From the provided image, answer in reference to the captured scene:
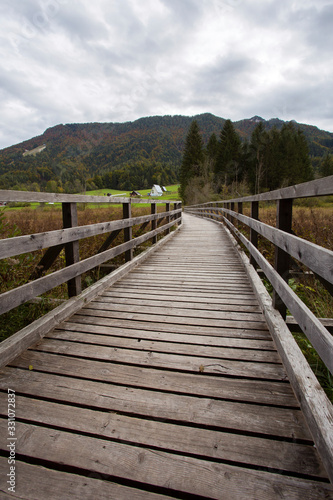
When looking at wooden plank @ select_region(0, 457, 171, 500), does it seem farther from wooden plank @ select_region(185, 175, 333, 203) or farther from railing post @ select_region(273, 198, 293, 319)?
railing post @ select_region(273, 198, 293, 319)

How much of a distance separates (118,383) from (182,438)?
557mm

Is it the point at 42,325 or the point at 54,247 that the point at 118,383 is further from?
the point at 54,247

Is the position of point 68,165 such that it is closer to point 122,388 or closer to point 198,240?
point 198,240

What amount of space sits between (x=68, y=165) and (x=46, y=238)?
6293 cm

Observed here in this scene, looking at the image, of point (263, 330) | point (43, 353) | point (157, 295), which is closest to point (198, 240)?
point (157, 295)

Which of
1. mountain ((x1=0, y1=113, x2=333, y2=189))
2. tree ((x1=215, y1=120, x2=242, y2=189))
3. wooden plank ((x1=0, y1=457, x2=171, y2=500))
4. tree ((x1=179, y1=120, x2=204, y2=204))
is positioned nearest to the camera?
wooden plank ((x1=0, y1=457, x2=171, y2=500))

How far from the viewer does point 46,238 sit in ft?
7.34

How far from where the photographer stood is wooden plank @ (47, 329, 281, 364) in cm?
195

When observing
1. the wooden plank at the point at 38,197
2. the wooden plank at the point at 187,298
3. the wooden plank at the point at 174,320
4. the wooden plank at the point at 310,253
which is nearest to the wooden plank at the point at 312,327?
the wooden plank at the point at 310,253

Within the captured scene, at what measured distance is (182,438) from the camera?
1.28m

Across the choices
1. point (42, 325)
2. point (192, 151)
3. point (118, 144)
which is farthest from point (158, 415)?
point (118, 144)

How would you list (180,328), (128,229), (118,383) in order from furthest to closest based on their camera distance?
(128,229), (180,328), (118,383)

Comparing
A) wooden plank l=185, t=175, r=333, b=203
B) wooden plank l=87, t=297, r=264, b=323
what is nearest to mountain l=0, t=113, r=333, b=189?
wooden plank l=87, t=297, r=264, b=323

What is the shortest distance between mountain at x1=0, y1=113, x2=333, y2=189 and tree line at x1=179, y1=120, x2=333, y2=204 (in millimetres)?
29236
